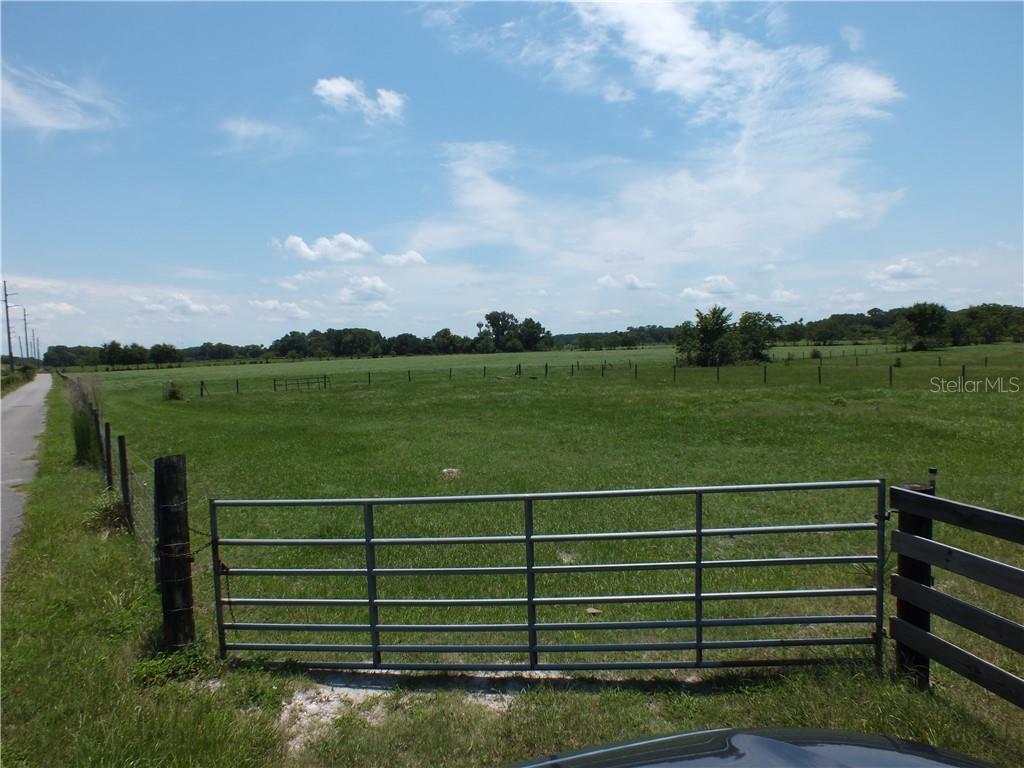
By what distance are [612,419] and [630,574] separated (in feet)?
55.0

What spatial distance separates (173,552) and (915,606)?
17.8 feet

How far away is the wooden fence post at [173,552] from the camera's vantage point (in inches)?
193

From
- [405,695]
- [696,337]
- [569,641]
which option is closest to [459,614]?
[569,641]

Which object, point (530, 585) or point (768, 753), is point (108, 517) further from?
point (768, 753)

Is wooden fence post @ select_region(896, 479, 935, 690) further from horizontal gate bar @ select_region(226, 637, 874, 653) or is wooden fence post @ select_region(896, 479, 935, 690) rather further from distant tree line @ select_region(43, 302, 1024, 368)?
distant tree line @ select_region(43, 302, 1024, 368)

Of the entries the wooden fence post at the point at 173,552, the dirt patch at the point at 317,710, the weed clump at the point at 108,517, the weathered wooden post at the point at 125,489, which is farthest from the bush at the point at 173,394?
the dirt patch at the point at 317,710

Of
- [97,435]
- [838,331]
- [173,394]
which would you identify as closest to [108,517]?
[97,435]

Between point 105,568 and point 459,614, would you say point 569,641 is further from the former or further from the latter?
point 105,568

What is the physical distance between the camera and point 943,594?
3.96 metres

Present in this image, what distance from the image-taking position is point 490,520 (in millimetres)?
9680

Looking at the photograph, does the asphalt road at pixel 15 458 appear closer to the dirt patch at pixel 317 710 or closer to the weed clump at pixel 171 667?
the weed clump at pixel 171 667

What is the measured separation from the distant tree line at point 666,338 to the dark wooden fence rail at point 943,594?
68044 millimetres

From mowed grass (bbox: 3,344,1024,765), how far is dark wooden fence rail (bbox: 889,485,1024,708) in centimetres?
28

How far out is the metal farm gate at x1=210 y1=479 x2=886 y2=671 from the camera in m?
4.61
